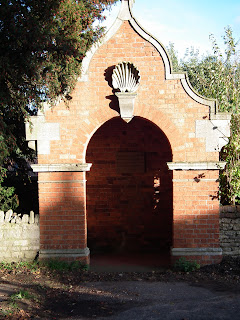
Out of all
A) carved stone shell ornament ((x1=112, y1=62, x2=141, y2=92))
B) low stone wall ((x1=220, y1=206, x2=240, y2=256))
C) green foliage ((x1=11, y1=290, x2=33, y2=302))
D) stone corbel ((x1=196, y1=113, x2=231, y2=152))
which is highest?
carved stone shell ornament ((x1=112, y1=62, x2=141, y2=92))

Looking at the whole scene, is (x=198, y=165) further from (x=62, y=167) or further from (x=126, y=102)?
(x=62, y=167)

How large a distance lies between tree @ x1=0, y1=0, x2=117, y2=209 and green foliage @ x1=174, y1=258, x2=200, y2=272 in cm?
428

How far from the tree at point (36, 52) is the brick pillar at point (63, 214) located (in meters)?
1.26

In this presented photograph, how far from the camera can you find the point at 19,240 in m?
8.02

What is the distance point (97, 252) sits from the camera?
9.87 m

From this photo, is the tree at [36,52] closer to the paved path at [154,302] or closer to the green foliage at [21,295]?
the green foliage at [21,295]

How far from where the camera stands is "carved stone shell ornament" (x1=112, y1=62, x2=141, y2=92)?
24.7 ft

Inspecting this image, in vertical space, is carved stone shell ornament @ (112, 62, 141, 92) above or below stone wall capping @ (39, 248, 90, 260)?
above

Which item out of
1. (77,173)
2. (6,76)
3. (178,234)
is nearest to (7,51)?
(6,76)

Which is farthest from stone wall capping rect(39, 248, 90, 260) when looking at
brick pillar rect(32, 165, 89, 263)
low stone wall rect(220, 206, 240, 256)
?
low stone wall rect(220, 206, 240, 256)

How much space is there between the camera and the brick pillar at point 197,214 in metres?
7.66

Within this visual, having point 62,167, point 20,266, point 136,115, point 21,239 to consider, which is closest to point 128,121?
point 136,115

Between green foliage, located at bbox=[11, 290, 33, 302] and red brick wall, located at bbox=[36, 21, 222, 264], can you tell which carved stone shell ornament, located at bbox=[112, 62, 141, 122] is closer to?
red brick wall, located at bbox=[36, 21, 222, 264]

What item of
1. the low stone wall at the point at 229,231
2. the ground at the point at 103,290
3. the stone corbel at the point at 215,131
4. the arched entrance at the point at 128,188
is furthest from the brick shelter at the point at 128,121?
the arched entrance at the point at 128,188
